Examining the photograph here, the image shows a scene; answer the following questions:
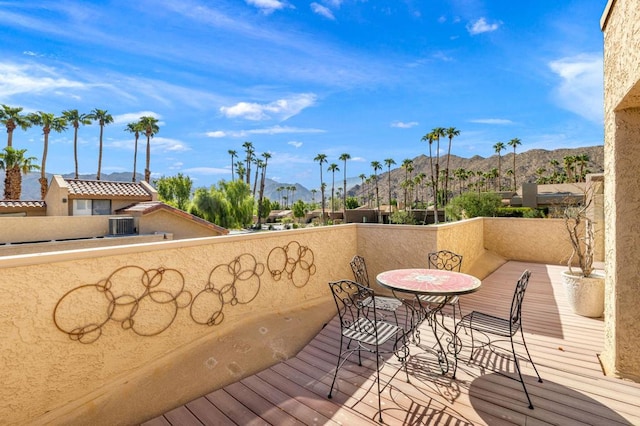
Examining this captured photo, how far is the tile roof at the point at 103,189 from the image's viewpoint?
15625mm

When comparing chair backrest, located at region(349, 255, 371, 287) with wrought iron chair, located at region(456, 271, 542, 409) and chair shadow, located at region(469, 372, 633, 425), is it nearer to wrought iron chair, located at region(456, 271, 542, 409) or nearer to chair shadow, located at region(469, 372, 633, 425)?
wrought iron chair, located at region(456, 271, 542, 409)

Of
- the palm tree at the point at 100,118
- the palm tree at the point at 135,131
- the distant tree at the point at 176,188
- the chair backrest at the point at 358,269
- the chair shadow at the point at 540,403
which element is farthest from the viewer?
the palm tree at the point at 135,131

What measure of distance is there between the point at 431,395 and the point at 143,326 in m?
2.88

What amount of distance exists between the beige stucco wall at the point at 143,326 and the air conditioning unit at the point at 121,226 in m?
12.5

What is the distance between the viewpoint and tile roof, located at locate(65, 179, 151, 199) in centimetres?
1562

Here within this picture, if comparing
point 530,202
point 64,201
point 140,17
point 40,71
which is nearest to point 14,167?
point 64,201

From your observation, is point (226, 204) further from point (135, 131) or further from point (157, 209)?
point (135, 131)

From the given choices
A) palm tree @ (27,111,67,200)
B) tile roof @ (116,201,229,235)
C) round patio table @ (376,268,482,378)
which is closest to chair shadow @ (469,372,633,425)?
round patio table @ (376,268,482,378)

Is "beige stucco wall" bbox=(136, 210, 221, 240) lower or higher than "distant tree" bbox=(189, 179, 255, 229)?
lower

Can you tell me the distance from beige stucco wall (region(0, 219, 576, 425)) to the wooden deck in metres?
0.35

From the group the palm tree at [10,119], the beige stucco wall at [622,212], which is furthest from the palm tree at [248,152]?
the beige stucco wall at [622,212]

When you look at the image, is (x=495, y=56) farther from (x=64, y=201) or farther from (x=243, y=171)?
(x=243, y=171)

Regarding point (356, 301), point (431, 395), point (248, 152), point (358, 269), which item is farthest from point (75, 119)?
point (431, 395)

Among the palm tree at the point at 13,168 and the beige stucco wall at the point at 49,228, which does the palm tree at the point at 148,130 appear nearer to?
the palm tree at the point at 13,168
